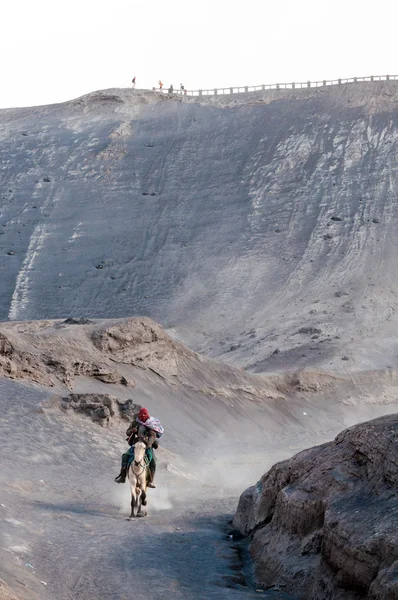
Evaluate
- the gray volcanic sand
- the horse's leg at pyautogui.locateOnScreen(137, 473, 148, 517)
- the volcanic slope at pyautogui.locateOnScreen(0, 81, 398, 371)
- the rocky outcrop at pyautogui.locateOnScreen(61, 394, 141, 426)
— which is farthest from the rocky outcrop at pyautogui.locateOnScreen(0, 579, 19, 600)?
the volcanic slope at pyautogui.locateOnScreen(0, 81, 398, 371)

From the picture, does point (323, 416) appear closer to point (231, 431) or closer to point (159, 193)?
point (231, 431)

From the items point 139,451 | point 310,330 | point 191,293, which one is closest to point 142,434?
point 139,451

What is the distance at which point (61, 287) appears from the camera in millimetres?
55875

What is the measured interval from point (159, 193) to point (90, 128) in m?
10.6

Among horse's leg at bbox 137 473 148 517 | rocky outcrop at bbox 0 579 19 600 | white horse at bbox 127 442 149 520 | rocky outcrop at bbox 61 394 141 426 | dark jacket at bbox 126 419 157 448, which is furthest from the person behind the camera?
rocky outcrop at bbox 61 394 141 426

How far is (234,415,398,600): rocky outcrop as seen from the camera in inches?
346

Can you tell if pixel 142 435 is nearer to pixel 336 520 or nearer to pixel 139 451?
pixel 139 451

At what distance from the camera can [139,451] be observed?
529 inches

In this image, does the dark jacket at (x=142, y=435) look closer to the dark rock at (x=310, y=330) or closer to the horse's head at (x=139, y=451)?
Answer: the horse's head at (x=139, y=451)

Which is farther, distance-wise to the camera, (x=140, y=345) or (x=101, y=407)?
(x=140, y=345)

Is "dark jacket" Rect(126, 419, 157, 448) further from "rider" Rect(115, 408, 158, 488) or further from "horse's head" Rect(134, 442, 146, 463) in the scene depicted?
"horse's head" Rect(134, 442, 146, 463)

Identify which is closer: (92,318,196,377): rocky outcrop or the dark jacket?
the dark jacket

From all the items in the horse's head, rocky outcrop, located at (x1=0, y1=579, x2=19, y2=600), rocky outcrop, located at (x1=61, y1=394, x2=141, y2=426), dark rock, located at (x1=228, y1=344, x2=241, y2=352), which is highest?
rocky outcrop, located at (x1=0, y1=579, x2=19, y2=600)

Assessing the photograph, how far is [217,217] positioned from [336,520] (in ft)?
169
